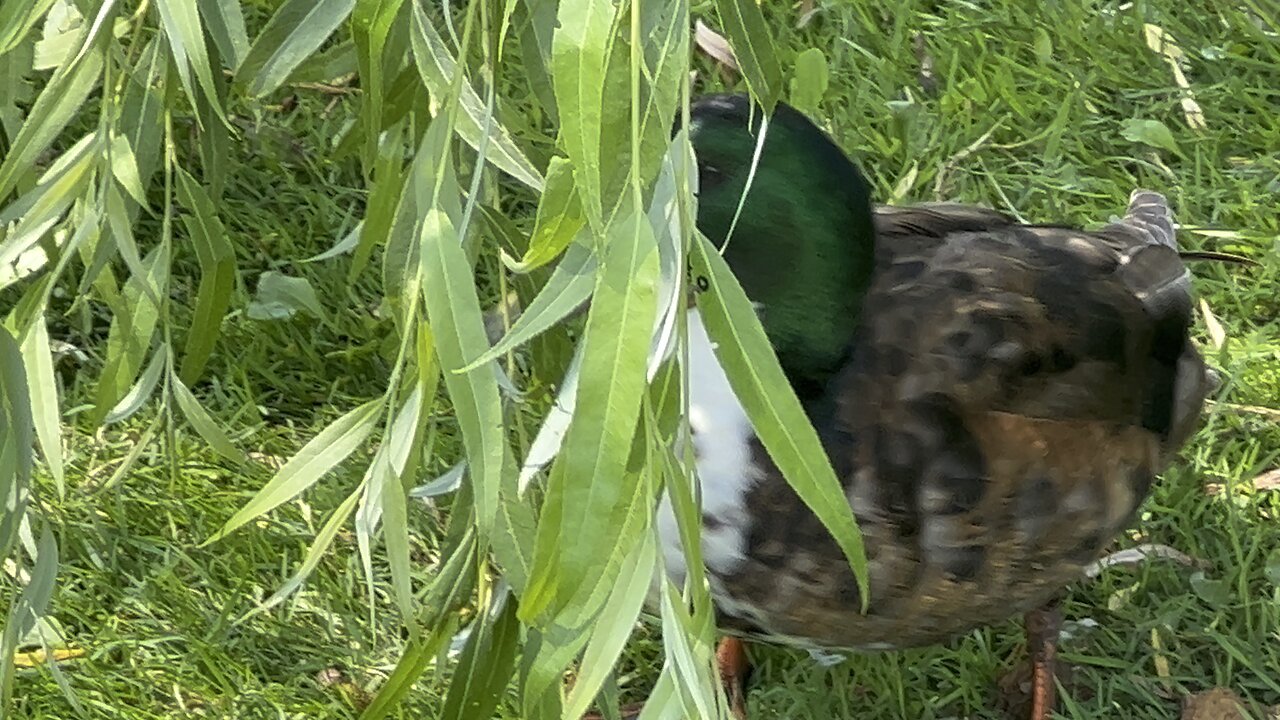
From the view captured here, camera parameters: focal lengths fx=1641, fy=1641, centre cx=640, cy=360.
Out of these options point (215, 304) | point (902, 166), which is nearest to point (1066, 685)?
point (902, 166)

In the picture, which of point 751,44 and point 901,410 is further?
point 901,410

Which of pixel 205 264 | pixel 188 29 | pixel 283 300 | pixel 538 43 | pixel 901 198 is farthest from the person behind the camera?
pixel 901 198

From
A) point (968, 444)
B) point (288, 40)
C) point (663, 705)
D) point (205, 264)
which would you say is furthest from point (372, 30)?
point (968, 444)

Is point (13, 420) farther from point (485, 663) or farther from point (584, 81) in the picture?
point (584, 81)

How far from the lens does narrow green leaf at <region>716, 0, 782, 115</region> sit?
0.88 metres

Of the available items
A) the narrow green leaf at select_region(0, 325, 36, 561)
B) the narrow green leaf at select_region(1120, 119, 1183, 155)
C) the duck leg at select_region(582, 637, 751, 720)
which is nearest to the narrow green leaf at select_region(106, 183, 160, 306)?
the narrow green leaf at select_region(0, 325, 36, 561)

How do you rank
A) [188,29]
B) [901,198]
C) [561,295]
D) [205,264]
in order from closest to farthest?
[561,295]
[188,29]
[205,264]
[901,198]

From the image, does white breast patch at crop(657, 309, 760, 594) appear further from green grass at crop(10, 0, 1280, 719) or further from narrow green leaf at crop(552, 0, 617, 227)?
narrow green leaf at crop(552, 0, 617, 227)

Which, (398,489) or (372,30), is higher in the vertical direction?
(372,30)

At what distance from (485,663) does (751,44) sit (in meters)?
0.60

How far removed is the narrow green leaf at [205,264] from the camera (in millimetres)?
1376

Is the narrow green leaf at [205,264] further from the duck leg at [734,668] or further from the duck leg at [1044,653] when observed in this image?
the duck leg at [1044,653]

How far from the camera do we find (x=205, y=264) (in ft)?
4.60

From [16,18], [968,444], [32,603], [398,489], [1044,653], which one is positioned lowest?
[1044,653]
